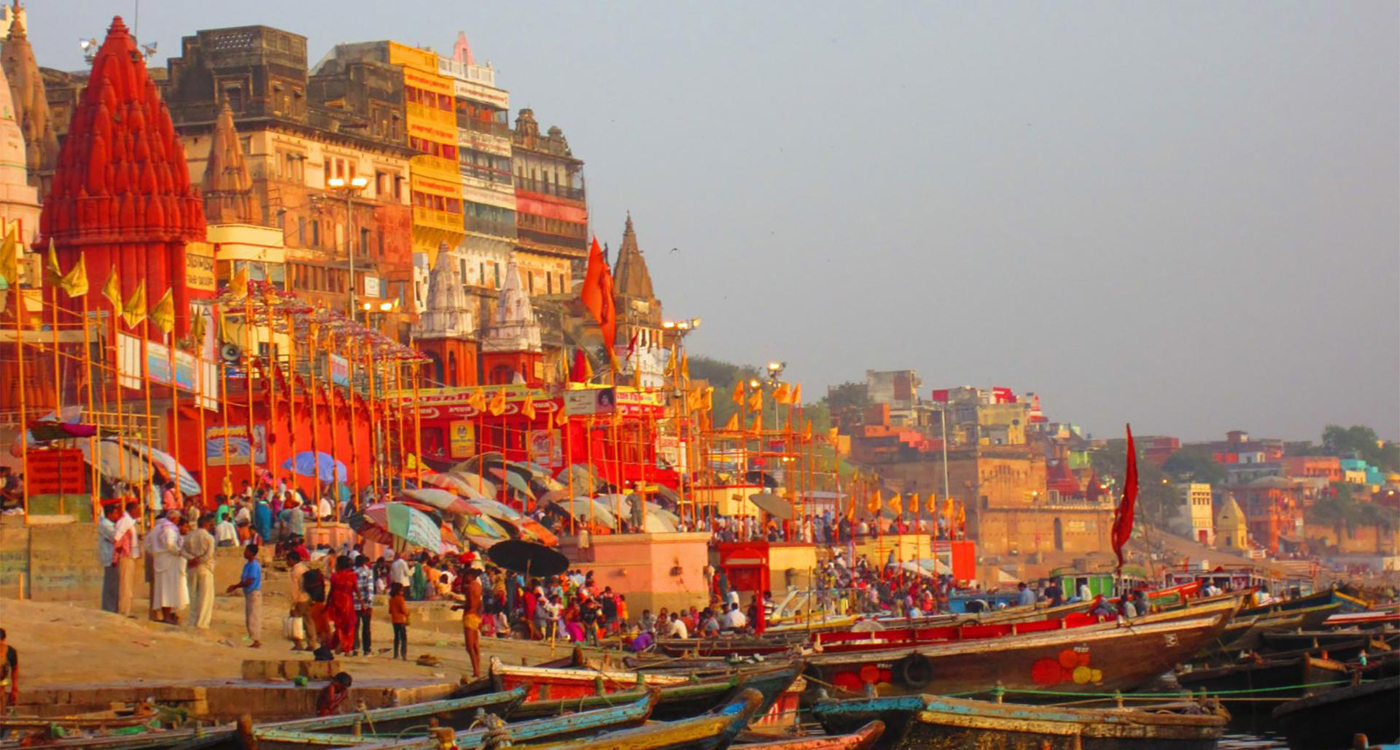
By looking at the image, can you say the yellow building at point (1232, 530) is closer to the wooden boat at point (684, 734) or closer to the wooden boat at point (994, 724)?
the wooden boat at point (994, 724)

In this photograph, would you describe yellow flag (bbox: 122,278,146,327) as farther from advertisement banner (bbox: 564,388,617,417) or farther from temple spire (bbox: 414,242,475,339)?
temple spire (bbox: 414,242,475,339)

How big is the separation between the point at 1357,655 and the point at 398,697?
48.1ft

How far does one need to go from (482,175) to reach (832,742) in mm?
64238

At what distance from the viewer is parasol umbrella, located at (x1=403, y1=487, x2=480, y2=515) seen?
37.7 metres

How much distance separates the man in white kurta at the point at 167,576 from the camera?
24734 mm

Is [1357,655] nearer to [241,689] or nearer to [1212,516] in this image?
[241,689]

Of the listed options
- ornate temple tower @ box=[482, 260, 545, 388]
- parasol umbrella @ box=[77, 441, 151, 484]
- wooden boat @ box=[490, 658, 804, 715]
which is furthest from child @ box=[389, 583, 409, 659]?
ornate temple tower @ box=[482, 260, 545, 388]

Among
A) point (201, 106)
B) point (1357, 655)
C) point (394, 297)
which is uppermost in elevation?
point (201, 106)

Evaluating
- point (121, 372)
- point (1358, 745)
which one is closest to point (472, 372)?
point (121, 372)

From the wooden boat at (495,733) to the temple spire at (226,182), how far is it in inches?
1705

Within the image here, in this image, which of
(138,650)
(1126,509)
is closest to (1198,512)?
(1126,509)

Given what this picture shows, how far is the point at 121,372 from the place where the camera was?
31.9 metres

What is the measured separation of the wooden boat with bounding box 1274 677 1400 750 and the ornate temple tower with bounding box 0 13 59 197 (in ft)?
145

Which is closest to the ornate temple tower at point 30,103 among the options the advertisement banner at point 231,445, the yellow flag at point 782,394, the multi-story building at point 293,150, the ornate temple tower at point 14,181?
the multi-story building at point 293,150
